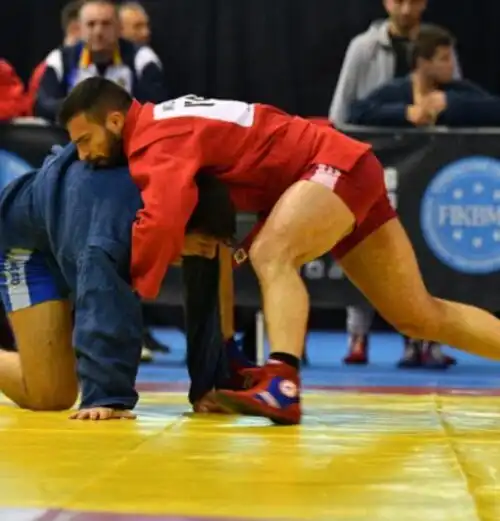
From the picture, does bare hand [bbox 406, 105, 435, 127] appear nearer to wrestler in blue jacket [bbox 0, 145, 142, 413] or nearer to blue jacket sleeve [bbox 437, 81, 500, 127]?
blue jacket sleeve [bbox 437, 81, 500, 127]

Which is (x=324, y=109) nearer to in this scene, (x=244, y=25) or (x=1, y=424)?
(x=244, y=25)

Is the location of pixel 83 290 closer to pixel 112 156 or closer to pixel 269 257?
pixel 112 156

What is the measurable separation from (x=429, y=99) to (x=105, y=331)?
3.37 meters

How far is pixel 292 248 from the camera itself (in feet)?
11.7

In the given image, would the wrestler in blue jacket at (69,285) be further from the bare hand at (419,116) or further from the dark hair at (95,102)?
the bare hand at (419,116)

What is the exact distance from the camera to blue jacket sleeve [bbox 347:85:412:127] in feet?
21.2

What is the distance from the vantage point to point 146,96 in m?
6.63

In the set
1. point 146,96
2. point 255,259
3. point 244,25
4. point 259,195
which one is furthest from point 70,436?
point 244,25

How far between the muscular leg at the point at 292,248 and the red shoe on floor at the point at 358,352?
322 centimetres

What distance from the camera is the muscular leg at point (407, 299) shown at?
155 inches

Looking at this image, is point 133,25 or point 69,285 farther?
point 133,25

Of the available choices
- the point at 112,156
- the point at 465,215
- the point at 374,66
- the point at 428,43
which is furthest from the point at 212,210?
the point at 374,66

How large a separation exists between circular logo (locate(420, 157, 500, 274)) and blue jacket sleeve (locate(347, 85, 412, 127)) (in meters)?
0.40

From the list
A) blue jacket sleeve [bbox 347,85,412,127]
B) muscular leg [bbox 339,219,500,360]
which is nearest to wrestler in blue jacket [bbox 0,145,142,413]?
muscular leg [bbox 339,219,500,360]
